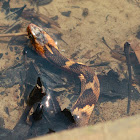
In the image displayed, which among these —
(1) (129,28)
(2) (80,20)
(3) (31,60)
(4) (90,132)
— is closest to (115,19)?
(1) (129,28)

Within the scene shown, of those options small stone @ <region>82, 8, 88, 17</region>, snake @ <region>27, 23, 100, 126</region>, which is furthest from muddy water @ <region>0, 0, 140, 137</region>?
snake @ <region>27, 23, 100, 126</region>

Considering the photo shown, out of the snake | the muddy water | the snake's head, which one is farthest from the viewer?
the snake's head

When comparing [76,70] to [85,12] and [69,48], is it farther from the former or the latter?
[85,12]

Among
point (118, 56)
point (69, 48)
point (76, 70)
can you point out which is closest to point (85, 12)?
point (69, 48)

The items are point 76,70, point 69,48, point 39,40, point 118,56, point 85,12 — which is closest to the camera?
point 76,70

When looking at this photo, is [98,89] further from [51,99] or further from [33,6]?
[33,6]

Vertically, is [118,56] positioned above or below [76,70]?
above

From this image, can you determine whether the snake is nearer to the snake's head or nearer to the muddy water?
the snake's head
